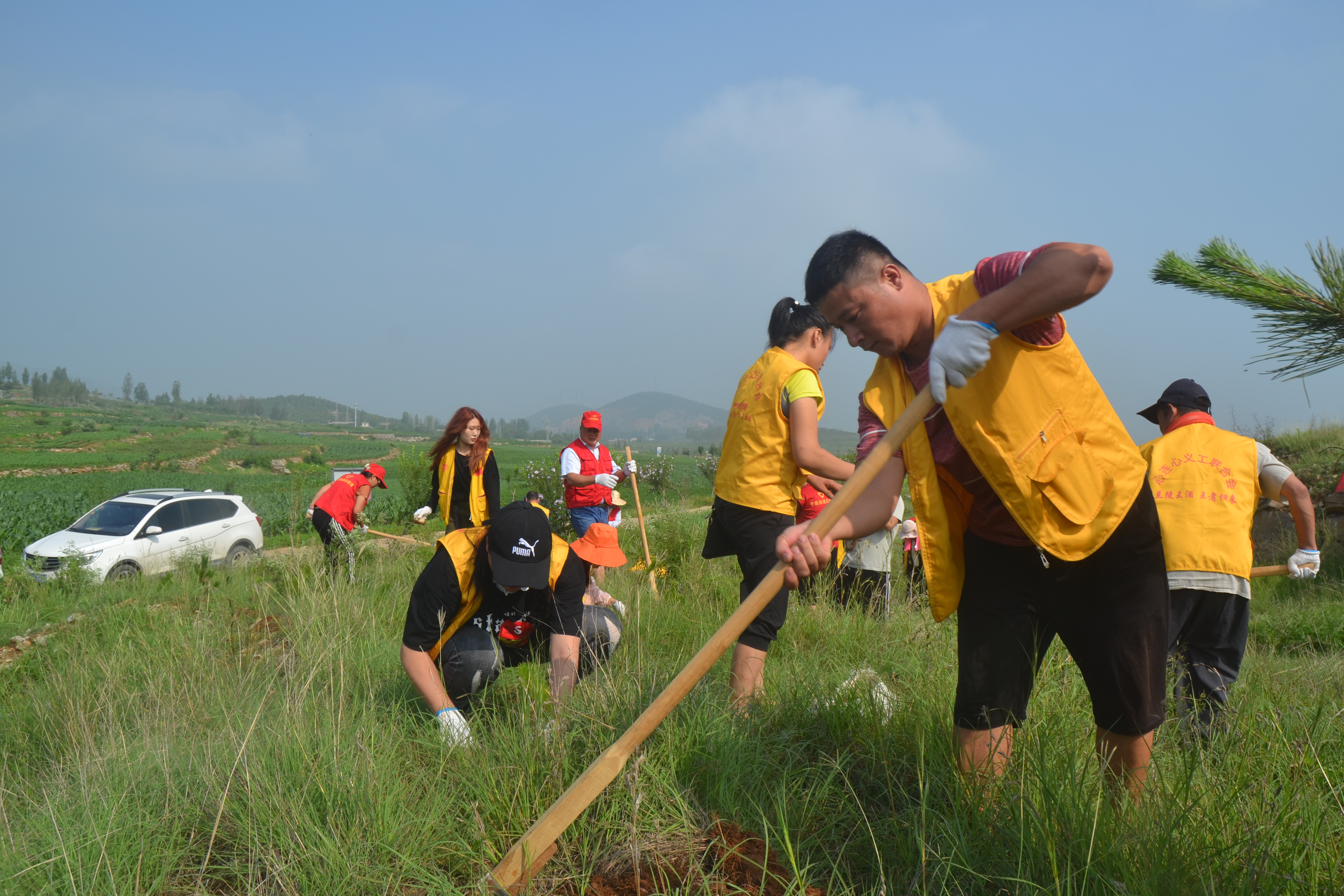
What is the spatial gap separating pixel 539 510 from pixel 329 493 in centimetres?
545

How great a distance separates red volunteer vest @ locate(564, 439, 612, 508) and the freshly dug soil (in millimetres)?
5202

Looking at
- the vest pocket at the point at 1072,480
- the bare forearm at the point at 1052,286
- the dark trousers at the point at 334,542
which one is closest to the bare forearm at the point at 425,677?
the vest pocket at the point at 1072,480

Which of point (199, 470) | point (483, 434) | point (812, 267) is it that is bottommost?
point (199, 470)

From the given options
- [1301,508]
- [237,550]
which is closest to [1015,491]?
[1301,508]

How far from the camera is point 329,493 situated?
25.1ft

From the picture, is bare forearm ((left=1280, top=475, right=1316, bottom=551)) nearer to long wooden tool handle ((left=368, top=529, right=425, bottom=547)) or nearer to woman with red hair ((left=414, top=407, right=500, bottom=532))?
woman with red hair ((left=414, top=407, right=500, bottom=532))

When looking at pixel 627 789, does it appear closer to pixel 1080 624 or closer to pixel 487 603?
pixel 1080 624

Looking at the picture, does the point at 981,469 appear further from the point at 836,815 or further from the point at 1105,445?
the point at 836,815

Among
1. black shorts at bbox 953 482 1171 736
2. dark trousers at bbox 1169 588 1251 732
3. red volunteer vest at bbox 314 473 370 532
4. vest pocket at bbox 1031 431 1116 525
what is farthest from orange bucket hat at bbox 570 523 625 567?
red volunteer vest at bbox 314 473 370 532

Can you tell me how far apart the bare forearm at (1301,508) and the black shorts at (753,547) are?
2.32m

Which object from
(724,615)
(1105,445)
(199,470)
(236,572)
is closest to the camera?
(1105,445)

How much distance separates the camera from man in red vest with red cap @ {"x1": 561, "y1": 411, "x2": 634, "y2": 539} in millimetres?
7133

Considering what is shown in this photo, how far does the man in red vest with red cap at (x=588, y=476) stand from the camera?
7133 mm

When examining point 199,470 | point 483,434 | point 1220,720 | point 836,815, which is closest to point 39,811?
point 836,815
